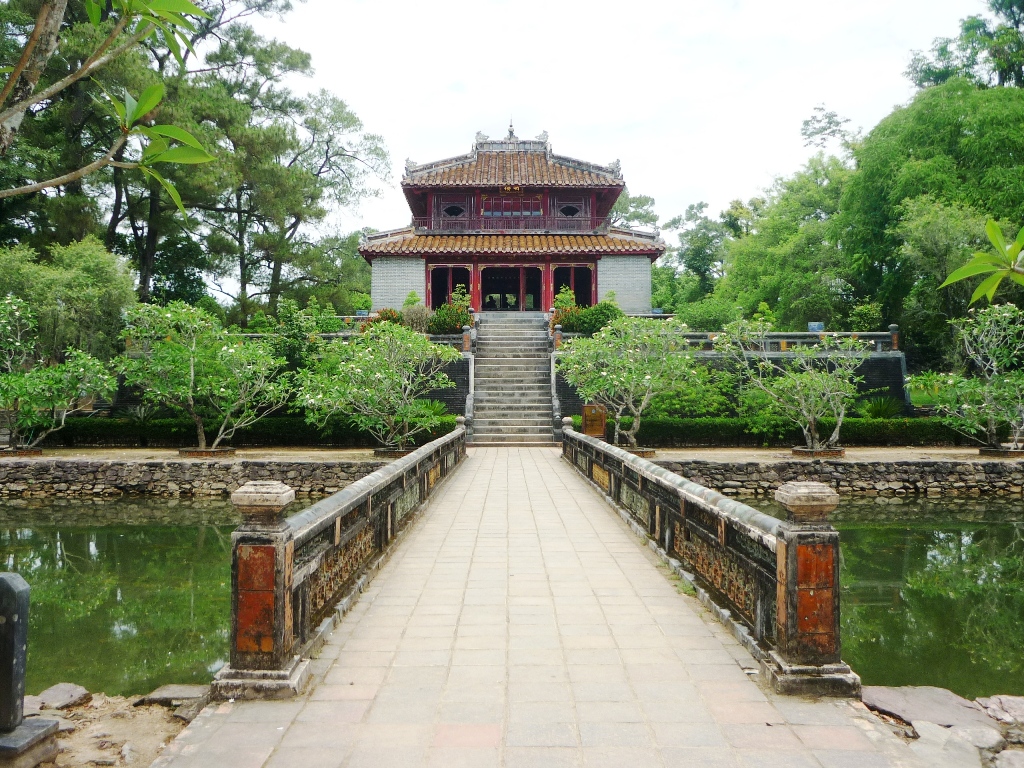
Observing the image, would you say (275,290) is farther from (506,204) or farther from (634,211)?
(634,211)

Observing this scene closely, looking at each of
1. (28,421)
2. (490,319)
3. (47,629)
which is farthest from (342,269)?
(47,629)

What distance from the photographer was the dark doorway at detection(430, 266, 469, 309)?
2783cm

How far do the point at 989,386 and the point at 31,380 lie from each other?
788 inches

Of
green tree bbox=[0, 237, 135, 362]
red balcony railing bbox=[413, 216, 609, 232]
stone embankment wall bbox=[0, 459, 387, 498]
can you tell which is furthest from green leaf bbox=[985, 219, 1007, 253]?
red balcony railing bbox=[413, 216, 609, 232]

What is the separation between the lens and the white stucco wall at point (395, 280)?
27.0m

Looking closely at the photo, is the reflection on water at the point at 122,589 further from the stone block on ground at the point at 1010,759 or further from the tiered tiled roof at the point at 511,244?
the tiered tiled roof at the point at 511,244

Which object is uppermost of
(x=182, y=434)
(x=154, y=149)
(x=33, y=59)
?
(x=33, y=59)

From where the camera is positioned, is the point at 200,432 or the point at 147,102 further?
the point at 200,432

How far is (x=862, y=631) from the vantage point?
20.3 ft

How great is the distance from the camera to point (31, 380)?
579 inches

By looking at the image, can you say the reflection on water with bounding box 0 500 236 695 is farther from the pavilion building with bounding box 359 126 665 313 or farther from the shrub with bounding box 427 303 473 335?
the pavilion building with bounding box 359 126 665 313

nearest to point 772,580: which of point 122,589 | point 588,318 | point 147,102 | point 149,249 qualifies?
point 147,102

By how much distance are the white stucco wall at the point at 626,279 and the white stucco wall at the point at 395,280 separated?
6.85m

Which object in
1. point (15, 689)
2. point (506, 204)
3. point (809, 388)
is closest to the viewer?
point (15, 689)
